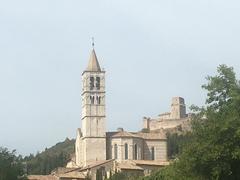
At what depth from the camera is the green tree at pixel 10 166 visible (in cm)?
6471

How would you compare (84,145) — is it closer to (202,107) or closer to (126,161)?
(126,161)

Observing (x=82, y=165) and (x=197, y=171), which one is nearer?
(x=197, y=171)

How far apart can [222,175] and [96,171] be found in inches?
3291

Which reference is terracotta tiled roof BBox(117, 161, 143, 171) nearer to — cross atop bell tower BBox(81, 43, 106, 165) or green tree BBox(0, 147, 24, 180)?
cross atop bell tower BBox(81, 43, 106, 165)

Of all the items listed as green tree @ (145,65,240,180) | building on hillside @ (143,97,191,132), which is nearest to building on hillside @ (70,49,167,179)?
building on hillside @ (143,97,191,132)

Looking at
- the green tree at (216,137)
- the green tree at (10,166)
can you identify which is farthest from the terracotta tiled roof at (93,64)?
the green tree at (216,137)

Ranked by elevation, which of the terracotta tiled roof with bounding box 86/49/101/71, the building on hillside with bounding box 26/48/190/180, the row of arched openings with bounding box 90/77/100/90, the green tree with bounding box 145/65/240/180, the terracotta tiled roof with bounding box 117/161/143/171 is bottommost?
the green tree with bounding box 145/65/240/180

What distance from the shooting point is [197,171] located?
1676 inches

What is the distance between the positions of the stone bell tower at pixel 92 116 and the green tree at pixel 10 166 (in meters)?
62.5

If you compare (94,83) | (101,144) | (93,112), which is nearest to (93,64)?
(94,83)

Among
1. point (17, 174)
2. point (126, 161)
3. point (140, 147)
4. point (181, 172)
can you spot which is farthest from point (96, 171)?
point (181, 172)

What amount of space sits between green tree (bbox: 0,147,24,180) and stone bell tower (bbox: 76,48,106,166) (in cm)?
6251

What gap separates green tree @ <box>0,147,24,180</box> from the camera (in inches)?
2548

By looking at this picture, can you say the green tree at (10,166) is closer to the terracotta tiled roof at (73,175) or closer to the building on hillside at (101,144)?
the terracotta tiled roof at (73,175)
